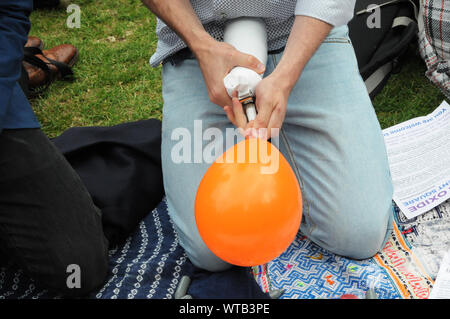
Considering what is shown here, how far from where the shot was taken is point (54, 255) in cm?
104

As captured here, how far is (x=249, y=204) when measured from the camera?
0.74 meters

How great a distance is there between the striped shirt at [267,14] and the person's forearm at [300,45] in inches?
0.8

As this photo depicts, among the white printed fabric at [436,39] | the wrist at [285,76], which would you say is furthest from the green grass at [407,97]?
the wrist at [285,76]

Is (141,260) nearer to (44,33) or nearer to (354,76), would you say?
(354,76)

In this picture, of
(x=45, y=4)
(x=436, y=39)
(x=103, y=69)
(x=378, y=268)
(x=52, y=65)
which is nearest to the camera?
(x=378, y=268)

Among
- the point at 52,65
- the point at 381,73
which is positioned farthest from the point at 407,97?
the point at 52,65

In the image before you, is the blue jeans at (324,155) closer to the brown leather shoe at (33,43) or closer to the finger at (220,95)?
the finger at (220,95)

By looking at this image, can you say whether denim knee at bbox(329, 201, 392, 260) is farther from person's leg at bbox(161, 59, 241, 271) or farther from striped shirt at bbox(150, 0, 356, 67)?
striped shirt at bbox(150, 0, 356, 67)

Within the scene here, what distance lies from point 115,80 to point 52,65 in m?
0.30

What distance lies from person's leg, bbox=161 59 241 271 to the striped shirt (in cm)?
9

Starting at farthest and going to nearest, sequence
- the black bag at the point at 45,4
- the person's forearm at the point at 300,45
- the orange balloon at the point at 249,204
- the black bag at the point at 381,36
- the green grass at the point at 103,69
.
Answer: the black bag at the point at 45,4 → the green grass at the point at 103,69 → the black bag at the point at 381,36 → the person's forearm at the point at 300,45 → the orange balloon at the point at 249,204

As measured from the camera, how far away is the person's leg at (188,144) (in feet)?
3.67

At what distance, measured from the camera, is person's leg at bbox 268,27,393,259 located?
1079 millimetres

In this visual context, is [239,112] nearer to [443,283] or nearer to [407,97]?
[443,283]
